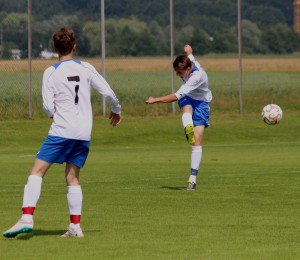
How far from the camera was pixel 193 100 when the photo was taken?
56.7ft

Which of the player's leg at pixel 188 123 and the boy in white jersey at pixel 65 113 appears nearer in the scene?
the boy in white jersey at pixel 65 113

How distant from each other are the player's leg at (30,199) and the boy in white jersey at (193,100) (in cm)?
550

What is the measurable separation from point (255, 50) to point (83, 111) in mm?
33025

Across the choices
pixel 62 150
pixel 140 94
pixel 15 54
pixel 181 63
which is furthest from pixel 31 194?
pixel 140 94

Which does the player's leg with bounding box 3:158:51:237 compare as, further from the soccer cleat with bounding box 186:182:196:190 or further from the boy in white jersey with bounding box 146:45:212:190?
the soccer cleat with bounding box 186:182:196:190

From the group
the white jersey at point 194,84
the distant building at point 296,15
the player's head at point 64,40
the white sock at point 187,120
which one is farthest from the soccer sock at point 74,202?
the distant building at point 296,15

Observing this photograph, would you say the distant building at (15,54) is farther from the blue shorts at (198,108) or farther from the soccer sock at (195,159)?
the soccer sock at (195,159)

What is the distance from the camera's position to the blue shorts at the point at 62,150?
35.3 feet

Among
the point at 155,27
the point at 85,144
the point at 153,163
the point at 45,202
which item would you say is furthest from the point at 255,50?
the point at 85,144

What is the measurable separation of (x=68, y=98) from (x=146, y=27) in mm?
28295

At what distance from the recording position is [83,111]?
1082 cm

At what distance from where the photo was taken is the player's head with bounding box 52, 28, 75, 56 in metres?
10.6

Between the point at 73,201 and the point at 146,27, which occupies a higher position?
the point at 146,27

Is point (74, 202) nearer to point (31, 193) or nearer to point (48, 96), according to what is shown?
point (31, 193)
